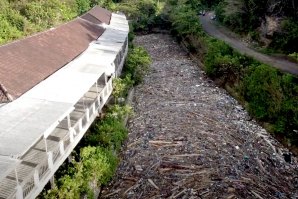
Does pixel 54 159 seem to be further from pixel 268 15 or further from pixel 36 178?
pixel 268 15

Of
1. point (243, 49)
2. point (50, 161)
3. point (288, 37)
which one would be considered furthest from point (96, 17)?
point (50, 161)

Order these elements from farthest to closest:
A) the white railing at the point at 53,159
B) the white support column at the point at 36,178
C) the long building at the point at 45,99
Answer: the white support column at the point at 36,178 < the long building at the point at 45,99 < the white railing at the point at 53,159

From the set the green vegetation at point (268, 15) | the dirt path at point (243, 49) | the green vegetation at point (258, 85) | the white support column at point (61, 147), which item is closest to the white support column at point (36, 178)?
the white support column at point (61, 147)

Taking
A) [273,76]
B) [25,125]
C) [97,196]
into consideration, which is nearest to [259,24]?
[273,76]

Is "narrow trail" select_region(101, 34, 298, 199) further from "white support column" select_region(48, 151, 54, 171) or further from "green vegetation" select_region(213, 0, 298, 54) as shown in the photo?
"green vegetation" select_region(213, 0, 298, 54)

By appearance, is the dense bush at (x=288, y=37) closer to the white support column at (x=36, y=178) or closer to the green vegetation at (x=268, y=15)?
the green vegetation at (x=268, y=15)

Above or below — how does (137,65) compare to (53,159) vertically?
below

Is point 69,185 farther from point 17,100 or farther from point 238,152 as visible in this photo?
point 238,152

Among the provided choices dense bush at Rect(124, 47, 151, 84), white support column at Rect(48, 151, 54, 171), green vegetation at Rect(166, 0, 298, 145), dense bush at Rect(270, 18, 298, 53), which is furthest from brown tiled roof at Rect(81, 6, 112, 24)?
white support column at Rect(48, 151, 54, 171)
